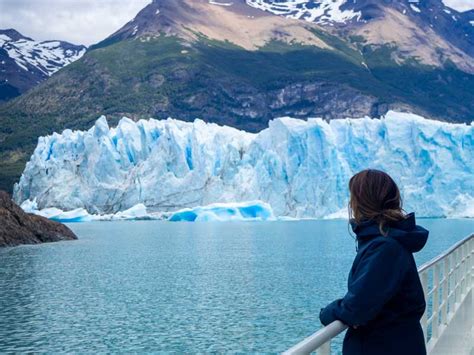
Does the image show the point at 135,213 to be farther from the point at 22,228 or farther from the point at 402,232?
the point at 402,232

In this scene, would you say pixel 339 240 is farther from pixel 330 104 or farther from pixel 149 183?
pixel 330 104

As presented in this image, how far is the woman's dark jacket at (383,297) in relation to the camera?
219cm

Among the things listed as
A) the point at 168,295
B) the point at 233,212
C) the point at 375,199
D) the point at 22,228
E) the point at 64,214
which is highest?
the point at 375,199

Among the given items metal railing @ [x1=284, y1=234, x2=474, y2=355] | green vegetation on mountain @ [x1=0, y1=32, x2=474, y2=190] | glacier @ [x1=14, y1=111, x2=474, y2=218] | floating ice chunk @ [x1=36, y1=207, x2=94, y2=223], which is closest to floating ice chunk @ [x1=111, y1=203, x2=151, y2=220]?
glacier @ [x1=14, y1=111, x2=474, y2=218]

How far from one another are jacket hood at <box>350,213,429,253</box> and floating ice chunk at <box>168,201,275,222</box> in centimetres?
4018

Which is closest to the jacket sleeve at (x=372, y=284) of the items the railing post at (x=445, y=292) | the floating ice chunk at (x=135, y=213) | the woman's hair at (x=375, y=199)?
the woman's hair at (x=375, y=199)

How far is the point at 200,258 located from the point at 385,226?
76.9 feet

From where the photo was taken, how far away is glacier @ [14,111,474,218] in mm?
41375

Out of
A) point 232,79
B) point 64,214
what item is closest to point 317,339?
point 64,214

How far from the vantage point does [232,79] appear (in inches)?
4252

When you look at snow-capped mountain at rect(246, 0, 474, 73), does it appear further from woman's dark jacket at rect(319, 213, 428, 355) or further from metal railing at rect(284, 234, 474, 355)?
woman's dark jacket at rect(319, 213, 428, 355)

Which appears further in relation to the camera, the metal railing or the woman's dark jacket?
the woman's dark jacket

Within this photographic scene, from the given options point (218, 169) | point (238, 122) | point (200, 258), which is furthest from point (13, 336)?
point (238, 122)

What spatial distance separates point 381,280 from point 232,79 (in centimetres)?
10690
